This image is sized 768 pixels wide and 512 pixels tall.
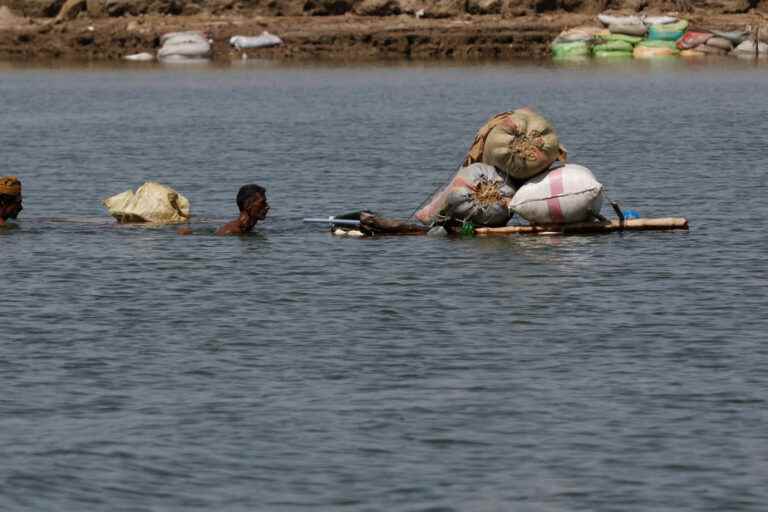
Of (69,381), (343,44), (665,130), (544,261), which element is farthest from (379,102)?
(69,381)

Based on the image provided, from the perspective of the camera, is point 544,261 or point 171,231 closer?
point 544,261

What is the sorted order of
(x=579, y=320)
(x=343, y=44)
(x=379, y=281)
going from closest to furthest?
(x=579, y=320) → (x=379, y=281) → (x=343, y=44)

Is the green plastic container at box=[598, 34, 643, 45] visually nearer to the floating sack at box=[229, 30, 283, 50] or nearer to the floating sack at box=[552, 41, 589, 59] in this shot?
the floating sack at box=[552, 41, 589, 59]

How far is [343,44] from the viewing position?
365ft

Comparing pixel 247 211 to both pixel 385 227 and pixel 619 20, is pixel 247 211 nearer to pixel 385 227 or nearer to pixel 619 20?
pixel 385 227

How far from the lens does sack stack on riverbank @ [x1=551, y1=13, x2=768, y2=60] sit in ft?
347

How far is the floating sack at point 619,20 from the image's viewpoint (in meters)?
107

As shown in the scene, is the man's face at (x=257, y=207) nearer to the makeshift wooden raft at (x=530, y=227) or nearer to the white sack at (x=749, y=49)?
the makeshift wooden raft at (x=530, y=227)

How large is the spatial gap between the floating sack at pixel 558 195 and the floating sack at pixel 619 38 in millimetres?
82860

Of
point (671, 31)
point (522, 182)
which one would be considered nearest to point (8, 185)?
point (522, 182)

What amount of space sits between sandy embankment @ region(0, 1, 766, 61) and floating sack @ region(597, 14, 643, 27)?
2652mm

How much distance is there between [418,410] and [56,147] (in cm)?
3551

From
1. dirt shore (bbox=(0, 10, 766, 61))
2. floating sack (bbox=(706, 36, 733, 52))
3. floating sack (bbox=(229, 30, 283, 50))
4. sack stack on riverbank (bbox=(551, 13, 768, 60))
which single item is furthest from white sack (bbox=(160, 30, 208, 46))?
floating sack (bbox=(706, 36, 733, 52))

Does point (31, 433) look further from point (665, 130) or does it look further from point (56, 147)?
point (665, 130)
